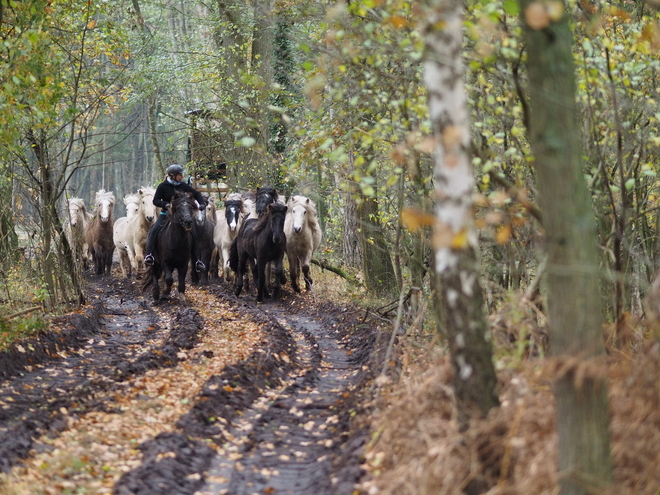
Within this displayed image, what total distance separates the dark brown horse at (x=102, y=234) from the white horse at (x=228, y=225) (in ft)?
12.8

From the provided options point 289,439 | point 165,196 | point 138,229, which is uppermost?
point 165,196

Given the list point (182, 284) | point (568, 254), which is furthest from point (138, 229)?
point (568, 254)

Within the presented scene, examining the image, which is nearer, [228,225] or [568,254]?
[568,254]

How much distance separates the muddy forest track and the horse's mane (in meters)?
3.80

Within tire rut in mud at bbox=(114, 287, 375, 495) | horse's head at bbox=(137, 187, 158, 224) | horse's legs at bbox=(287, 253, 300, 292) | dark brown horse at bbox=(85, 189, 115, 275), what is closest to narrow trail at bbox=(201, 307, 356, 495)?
tire rut in mud at bbox=(114, 287, 375, 495)

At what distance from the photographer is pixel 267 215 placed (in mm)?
18312

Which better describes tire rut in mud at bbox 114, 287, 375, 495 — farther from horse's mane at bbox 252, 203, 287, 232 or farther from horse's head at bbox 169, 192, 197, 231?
horse's mane at bbox 252, 203, 287, 232

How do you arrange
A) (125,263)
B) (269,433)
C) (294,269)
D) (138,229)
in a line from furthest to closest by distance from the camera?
(125,263)
(138,229)
(294,269)
(269,433)

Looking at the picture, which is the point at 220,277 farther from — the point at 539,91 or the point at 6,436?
the point at 539,91

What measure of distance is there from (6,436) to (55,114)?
19.5 ft

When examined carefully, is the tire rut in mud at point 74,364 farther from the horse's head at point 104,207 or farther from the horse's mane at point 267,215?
the horse's head at point 104,207

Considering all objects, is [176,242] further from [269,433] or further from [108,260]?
[269,433]

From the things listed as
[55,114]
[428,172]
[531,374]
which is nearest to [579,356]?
[531,374]

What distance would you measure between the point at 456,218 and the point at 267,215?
547 inches
